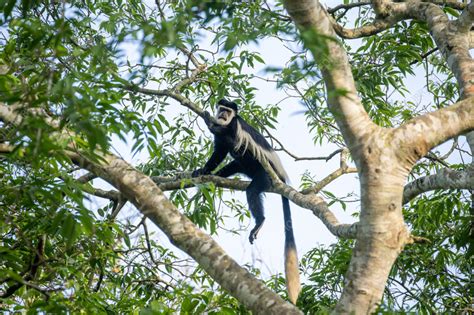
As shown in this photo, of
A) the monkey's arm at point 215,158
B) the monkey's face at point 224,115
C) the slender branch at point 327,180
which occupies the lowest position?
the slender branch at point 327,180

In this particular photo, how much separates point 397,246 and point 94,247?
1.29m

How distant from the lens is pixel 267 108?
4629mm

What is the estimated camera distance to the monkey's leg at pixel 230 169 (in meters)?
5.30

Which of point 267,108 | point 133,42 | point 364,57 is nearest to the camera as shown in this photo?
point 133,42

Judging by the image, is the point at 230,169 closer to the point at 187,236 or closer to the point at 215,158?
the point at 215,158

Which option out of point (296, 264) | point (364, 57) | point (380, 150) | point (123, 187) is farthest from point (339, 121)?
point (296, 264)

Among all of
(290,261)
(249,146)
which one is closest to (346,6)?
(249,146)

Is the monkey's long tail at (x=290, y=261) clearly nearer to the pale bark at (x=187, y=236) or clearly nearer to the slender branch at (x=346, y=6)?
the pale bark at (x=187, y=236)

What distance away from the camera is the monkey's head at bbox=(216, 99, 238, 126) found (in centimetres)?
533

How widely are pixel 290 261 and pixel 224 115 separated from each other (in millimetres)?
1742

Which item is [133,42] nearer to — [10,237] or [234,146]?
[10,237]

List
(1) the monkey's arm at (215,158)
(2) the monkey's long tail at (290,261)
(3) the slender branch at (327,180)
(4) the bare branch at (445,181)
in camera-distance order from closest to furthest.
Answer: (4) the bare branch at (445,181) → (3) the slender branch at (327,180) → (2) the monkey's long tail at (290,261) → (1) the monkey's arm at (215,158)

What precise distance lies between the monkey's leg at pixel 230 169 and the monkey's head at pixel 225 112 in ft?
1.24

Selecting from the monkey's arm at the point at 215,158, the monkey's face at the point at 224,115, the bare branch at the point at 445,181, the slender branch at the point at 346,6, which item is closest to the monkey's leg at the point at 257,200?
the monkey's arm at the point at 215,158
